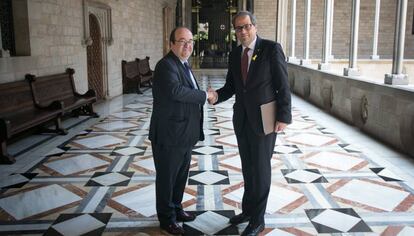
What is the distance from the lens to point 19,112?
542cm

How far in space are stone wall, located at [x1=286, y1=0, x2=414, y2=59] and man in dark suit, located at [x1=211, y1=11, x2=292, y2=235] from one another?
55.7ft

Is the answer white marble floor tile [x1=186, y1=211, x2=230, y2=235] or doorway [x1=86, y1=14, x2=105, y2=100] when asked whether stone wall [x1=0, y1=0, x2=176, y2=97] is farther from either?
white marble floor tile [x1=186, y1=211, x2=230, y2=235]

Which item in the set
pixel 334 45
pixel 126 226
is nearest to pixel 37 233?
pixel 126 226

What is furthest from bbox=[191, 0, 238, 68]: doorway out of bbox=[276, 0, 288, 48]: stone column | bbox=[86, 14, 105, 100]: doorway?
bbox=[86, 14, 105, 100]: doorway

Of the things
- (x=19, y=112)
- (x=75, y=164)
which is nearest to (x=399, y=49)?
(x=75, y=164)

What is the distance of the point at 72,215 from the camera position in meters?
3.17

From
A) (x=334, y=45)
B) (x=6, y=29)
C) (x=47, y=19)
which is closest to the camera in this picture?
(x=6, y=29)

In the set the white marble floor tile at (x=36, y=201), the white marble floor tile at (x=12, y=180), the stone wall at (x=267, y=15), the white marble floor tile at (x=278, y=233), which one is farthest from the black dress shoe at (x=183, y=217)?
the stone wall at (x=267, y=15)

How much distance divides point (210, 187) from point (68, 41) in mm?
4761

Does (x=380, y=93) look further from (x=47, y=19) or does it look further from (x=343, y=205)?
(x=47, y=19)

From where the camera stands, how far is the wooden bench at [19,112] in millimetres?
4520

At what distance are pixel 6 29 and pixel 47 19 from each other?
30.8 inches

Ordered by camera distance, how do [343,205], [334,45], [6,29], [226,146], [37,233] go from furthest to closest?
[334,45] < [6,29] < [226,146] < [343,205] < [37,233]

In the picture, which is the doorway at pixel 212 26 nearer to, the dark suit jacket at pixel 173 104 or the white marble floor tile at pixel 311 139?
the white marble floor tile at pixel 311 139
